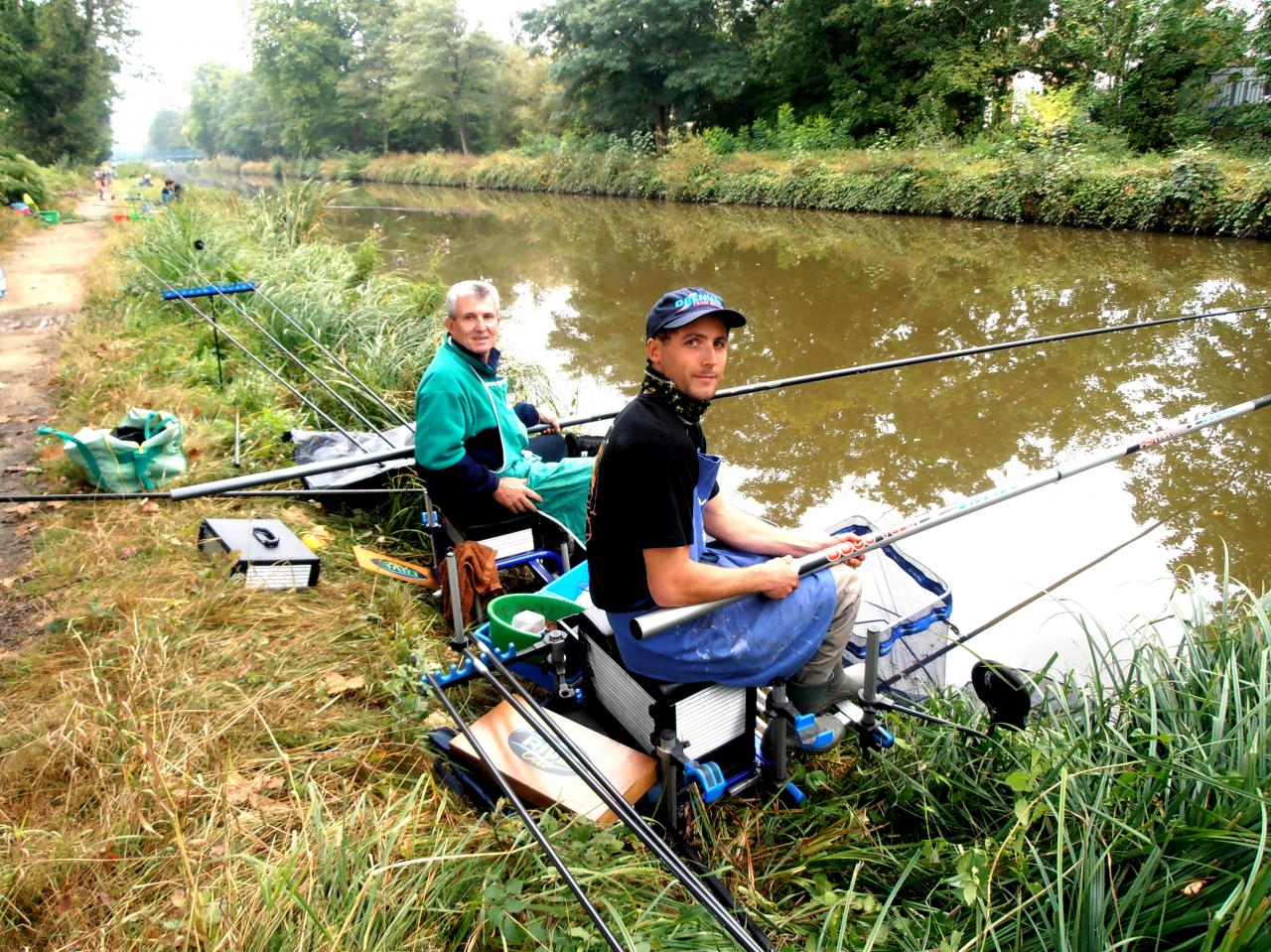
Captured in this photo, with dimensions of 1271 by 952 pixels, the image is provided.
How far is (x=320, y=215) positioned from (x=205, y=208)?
6.79 ft

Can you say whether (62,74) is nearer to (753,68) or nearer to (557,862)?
(753,68)

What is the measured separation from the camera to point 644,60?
29.5 m

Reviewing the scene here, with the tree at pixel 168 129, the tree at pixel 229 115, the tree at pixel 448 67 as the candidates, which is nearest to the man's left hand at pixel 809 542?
the tree at pixel 448 67

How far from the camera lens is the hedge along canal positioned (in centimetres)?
407

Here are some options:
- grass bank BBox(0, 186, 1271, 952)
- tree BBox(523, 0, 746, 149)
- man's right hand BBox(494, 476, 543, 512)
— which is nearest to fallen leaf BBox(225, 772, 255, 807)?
grass bank BBox(0, 186, 1271, 952)

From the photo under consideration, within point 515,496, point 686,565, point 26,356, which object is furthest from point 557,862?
point 26,356

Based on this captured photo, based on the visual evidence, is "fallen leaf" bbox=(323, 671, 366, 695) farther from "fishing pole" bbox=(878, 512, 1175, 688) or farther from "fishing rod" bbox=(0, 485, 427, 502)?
"fishing pole" bbox=(878, 512, 1175, 688)

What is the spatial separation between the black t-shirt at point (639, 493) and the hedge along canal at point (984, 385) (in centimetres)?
113

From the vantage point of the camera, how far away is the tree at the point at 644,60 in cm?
2809

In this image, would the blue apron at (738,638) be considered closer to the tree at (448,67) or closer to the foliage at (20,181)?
the foliage at (20,181)

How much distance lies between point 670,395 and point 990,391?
525cm

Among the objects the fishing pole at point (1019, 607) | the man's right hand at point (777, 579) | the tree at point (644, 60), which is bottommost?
the fishing pole at point (1019, 607)

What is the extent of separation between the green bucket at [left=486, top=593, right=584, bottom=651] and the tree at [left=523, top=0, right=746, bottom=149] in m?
27.8

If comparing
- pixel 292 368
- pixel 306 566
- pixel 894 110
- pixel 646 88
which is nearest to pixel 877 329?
pixel 292 368
